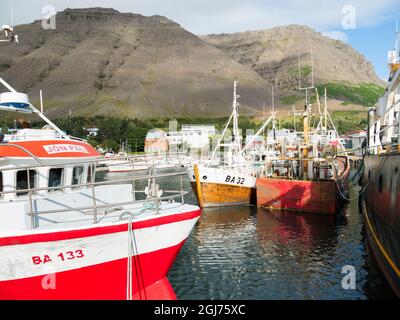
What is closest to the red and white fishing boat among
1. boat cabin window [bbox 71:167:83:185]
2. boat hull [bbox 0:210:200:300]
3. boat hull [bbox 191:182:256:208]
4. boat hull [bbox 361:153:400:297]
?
boat hull [bbox 0:210:200:300]

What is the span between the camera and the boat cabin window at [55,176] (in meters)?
11.3

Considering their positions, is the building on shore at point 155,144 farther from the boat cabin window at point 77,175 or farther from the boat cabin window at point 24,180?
the boat cabin window at point 24,180

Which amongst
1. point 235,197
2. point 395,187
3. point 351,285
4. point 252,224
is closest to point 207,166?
point 235,197

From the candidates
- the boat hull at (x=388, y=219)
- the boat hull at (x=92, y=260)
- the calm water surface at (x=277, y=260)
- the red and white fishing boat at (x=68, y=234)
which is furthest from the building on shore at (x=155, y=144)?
the boat hull at (x=92, y=260)

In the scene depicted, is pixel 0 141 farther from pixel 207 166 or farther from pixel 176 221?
pixel 207 166

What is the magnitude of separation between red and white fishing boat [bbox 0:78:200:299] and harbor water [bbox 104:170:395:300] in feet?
14.2

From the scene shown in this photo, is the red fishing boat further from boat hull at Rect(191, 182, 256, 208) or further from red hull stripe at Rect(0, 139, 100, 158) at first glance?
red hull stripe at Rect(0, 139, 100, 158)

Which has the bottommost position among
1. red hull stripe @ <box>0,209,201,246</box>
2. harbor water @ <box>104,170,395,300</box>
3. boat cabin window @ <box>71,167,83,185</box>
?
harbor water @ <box>104,170,395,300</box>

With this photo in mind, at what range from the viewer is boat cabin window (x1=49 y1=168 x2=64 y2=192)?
37.0 feet

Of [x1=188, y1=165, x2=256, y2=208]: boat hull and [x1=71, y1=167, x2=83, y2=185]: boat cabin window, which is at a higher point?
[x1=71, y1=167, x2=83, y2=185]: boat cabin window

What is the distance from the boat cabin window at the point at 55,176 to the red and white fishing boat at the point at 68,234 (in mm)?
29

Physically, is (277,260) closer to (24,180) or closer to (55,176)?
(55,176)

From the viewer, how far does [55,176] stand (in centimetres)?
1140
